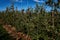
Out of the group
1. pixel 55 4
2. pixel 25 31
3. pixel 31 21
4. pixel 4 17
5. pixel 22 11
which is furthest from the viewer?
pixel 4 17

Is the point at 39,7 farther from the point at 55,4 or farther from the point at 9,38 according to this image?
the point at 9,38

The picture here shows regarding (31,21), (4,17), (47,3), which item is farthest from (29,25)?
(4,17)

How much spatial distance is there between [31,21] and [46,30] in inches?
41.0

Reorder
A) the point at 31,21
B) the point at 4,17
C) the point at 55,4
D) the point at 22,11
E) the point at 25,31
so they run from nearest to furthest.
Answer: the point at 55,4
the point at 31,21
the point at 25,31
the point at 22,11
the point at 4,17

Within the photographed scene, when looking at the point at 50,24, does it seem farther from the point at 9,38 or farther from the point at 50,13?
the point at 9,38

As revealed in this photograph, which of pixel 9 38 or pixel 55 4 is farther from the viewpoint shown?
pixel 9 38

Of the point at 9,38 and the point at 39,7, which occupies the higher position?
the point at 39,7

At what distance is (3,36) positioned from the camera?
961cm

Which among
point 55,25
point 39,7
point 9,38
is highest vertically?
point 39,7

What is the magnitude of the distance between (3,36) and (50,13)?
243cm

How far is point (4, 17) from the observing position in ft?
43.4

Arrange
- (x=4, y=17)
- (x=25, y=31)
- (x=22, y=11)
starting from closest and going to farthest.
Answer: (x=25, y=31) → (x=22, y=11) → (x=4, y=17)

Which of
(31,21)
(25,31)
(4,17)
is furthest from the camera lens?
(4,17)

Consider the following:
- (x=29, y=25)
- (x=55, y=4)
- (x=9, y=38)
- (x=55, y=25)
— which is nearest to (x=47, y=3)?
(x=55, y=4)
